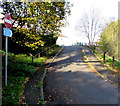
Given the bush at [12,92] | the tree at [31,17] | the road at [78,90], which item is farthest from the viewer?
the tree at [31,17]

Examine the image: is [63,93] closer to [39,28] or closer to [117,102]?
[117,102]

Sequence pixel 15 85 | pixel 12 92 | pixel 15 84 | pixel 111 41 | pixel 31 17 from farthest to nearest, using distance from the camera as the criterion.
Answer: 1. pixel 111 41
2. pixel 31 17
3. pixel 15 84
4. pixel 15 85
5. pixel 12 92

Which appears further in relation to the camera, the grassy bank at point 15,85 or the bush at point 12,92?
the grassy bank at point 15,85

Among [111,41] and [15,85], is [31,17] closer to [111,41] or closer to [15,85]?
[15,85]

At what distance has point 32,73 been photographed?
308 inches

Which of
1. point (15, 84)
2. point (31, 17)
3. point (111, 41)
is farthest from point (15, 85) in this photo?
point (111, 41)

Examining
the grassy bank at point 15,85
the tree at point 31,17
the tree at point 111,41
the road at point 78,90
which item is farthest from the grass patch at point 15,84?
the tree at point 111,41

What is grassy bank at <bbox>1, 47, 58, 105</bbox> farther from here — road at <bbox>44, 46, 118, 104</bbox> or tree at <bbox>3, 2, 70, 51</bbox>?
tree at <bbox>3, 2, 70, 51</bbox>

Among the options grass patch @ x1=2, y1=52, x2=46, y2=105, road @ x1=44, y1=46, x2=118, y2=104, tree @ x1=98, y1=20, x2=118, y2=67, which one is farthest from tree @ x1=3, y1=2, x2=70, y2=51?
tree @ x1=98, y1=20, x2=118, y2=67

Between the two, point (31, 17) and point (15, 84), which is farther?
point (31, 17)

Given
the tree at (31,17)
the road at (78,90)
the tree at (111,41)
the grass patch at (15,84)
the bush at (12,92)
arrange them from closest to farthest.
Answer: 1. the bush at (12,92)
2. the grass patch at (15,84)
3. the road at (78,90)
4. the tree at (31,17)
5. the tree at (111,41)

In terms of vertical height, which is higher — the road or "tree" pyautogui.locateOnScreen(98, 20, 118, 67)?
"tree" pyautogui.locateOnScreen(98, 20, 118, 67)

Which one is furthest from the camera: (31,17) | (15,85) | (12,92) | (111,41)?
(111,41)

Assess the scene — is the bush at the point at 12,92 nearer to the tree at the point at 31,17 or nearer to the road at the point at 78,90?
the road at the point at 78,90
